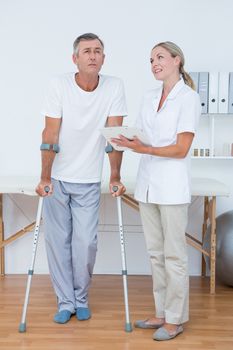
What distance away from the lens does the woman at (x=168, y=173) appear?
234 cm

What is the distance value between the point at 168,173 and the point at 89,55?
0.72m

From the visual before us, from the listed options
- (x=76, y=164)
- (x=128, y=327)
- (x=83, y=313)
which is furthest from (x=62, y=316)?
(x=76, y=164)

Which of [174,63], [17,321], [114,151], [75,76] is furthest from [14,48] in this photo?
[17,321]

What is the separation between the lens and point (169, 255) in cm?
244

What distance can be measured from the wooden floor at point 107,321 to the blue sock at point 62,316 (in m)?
0.03

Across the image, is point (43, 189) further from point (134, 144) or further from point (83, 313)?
point (83, 313)

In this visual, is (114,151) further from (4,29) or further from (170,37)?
(4,29)

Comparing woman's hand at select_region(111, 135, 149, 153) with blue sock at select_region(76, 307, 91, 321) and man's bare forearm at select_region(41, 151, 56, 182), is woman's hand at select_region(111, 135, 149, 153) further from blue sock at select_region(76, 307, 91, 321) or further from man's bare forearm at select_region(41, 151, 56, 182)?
blue sock at select_region(76, 307, 91, 321)

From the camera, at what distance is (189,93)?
2.35m

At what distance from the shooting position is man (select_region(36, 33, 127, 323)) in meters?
2.63

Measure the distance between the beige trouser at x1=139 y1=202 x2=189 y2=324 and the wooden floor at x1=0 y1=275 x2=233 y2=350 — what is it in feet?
0.55

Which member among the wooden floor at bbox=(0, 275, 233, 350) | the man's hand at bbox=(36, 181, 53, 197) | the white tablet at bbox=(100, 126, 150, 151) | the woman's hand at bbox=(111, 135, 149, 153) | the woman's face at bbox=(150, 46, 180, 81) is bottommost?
the wooden floor at bbox=(0, 275, 233, 350)

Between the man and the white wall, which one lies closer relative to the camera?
the man

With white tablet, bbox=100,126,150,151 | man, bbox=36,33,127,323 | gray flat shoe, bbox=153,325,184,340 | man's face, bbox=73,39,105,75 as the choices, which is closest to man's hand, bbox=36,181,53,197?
man, bbox=36,33,127,323
